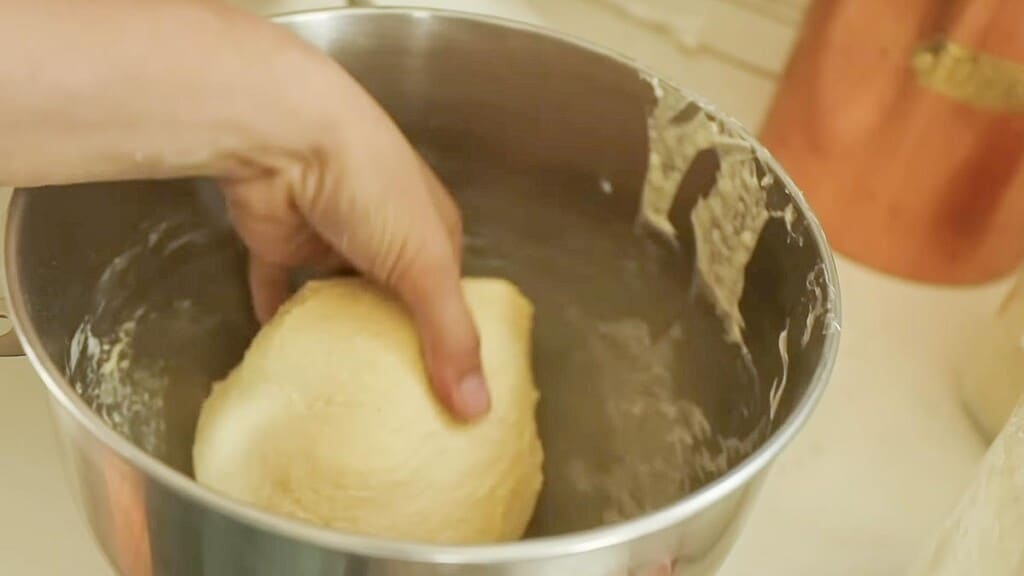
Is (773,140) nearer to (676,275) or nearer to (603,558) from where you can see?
(676,275)

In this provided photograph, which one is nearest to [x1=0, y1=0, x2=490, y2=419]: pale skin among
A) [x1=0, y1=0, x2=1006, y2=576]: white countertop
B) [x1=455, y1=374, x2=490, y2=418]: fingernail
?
[x1=455, y1=374, x2=490, y2=418]: fingernail

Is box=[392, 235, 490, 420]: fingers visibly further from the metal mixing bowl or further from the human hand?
the metal mixing bowl

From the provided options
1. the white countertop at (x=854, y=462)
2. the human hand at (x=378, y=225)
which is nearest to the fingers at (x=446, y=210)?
the human hand at (x=378, y=225)

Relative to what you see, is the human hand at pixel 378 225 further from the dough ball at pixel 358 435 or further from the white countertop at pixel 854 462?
the white countertop at pixel 854 462

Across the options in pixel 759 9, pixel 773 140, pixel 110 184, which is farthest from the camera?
pixel 759 9

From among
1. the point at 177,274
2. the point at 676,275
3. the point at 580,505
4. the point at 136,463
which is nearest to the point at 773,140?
the point at 676,275
